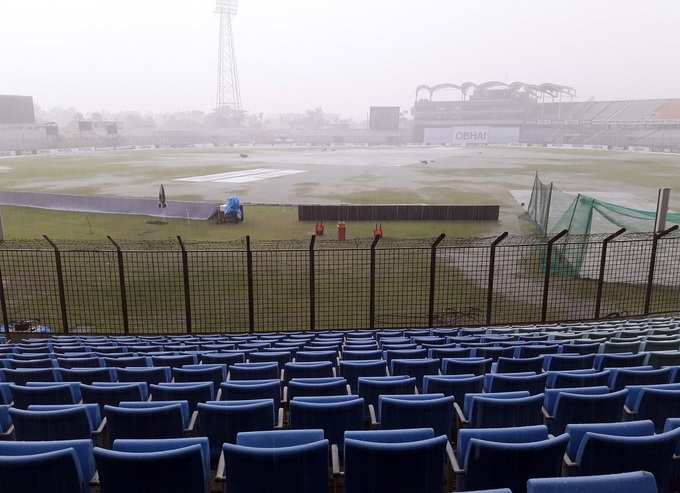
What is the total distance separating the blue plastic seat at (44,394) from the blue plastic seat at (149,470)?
2.04 m

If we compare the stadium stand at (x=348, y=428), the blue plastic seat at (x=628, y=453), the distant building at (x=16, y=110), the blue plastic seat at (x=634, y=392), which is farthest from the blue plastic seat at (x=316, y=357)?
the distant building at (x=16, y=110)

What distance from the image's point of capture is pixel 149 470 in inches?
116

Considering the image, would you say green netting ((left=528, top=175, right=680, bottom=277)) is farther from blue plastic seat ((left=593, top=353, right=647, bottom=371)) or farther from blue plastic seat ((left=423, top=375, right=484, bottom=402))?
blue plastic seat ((left=423, top=375, right=484, bottom=402))

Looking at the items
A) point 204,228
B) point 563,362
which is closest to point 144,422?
point 563,362

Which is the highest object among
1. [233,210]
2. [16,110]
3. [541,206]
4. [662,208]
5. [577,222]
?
[16,110]

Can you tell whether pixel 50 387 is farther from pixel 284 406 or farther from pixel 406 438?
pixel 406 438

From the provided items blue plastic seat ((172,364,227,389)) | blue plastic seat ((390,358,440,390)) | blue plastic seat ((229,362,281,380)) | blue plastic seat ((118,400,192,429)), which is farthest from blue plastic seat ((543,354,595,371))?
blue plastic seat ((118,400,192,429))

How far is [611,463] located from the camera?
3.14 meters

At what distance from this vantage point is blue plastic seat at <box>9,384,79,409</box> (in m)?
4.70

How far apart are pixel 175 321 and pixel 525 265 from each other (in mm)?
10891

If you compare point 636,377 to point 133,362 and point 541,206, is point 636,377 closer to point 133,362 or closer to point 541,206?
point 133,362

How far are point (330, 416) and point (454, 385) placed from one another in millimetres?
1460

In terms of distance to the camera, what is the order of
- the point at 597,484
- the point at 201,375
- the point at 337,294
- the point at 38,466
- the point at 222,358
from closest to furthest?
1. the point at 597,484
2. the point at 38,466
3. the point at 201,375
4. the point at 222,358
5. the point at 337,294

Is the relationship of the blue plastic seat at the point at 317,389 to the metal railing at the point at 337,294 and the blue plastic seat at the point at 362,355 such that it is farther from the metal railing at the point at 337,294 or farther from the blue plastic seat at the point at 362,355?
the metal railing at the point at 337,294
